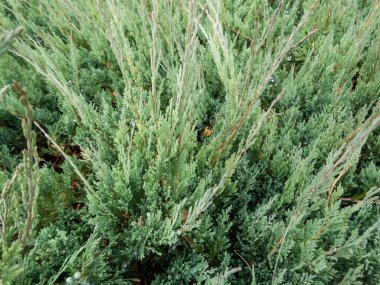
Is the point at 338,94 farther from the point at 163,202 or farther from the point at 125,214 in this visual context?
the point at 125,214

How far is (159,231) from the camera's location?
1.12m

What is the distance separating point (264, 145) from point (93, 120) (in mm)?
707

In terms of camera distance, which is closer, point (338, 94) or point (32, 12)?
point (338, 94)

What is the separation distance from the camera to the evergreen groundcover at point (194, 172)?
1.06m

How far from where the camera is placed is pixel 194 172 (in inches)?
46.8

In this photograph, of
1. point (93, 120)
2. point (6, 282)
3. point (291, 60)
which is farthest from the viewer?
point (291, 60)

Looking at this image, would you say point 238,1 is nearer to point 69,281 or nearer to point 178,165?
point 178,165

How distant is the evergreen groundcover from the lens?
3.49 feet

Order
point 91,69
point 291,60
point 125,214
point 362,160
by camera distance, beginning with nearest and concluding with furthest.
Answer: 1. point 125,214
2. point 362,160
3. point 91,69
4. point 291,60

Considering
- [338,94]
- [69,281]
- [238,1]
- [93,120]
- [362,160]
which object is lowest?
[69,281]

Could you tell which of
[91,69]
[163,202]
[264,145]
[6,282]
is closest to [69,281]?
[6,282]

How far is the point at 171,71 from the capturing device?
4.67 feet

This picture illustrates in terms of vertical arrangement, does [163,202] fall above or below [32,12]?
below

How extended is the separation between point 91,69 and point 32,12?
0.60 meters
